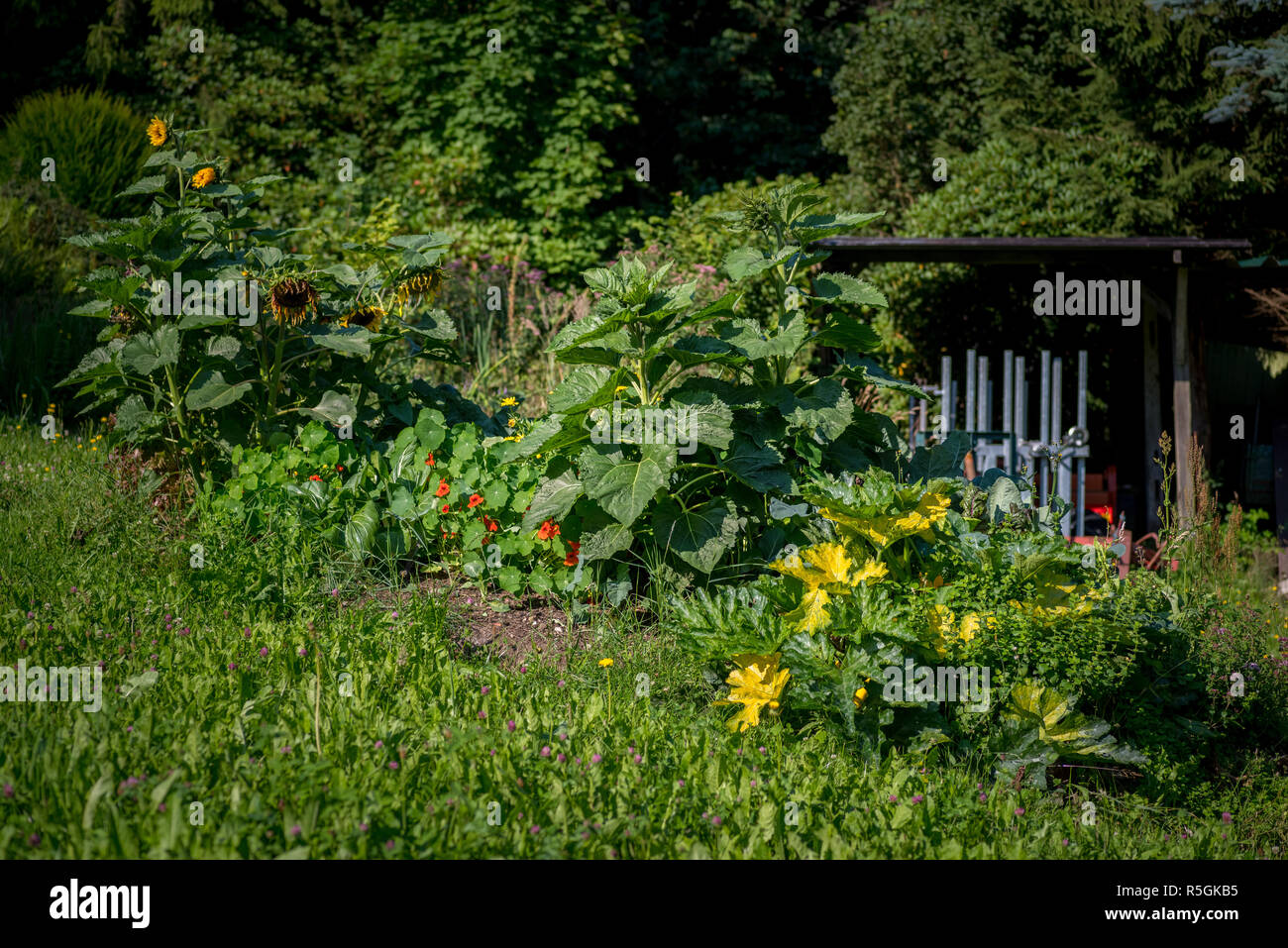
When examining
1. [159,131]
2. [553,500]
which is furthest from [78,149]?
[553,500]

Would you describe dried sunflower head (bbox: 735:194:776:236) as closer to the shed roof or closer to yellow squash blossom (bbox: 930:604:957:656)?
yellow squash blossom (bbox: 930:604:957:656)

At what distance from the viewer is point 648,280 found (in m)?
3.69

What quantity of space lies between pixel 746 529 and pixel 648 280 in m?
1.01

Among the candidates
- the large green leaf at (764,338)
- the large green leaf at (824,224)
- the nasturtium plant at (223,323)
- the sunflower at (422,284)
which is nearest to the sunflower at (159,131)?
the nasturtium plant at (223,323)

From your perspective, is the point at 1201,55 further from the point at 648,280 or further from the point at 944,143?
the point at 648,280

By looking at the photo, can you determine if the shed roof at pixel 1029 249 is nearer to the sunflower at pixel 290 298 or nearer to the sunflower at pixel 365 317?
the sunflower at pixel 365 317

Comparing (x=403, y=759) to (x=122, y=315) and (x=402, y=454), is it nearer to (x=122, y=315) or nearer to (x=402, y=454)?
(x=402, y=454)

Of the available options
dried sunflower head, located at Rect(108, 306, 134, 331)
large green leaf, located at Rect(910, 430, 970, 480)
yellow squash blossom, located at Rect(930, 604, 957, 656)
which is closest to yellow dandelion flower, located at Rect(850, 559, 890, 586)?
yellow squash blossom, located at Rect(930, 604, 957, 656)

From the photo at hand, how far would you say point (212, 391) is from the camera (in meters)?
4.25

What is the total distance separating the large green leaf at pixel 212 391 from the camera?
420 centimetres

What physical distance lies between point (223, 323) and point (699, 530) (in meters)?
2.14
